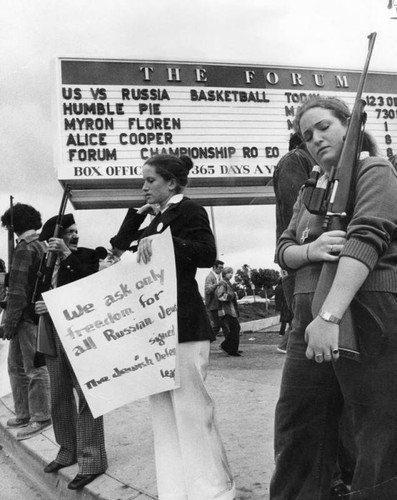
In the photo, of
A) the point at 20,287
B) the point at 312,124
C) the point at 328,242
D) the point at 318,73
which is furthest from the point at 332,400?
the point at 318,73

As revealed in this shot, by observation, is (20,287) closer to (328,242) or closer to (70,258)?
(70,258)

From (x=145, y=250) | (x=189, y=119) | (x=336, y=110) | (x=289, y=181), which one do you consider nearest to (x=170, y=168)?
(x=145, y=250)

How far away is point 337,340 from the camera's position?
5.24 ft

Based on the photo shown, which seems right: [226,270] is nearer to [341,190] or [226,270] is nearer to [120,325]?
[120,325]

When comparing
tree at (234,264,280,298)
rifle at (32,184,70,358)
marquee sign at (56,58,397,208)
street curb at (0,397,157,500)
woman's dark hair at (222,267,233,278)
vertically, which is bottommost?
tree at (234,264,280,298)

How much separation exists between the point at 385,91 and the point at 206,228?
5286 millimetres

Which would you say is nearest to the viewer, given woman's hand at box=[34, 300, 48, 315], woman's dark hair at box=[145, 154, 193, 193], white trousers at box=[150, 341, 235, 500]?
white trousers at box=[150, 341, 235, 500]

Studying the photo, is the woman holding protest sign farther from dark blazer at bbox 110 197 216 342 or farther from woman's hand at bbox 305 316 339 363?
woman's hand at bbox 305 316 339 363

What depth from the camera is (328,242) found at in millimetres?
1725

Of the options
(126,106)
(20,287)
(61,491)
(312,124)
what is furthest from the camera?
(126,106)

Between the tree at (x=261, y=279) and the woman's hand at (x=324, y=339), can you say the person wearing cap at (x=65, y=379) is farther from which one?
the tree at (x=261, y=279)

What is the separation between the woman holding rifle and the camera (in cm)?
161

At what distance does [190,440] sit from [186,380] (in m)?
0.26

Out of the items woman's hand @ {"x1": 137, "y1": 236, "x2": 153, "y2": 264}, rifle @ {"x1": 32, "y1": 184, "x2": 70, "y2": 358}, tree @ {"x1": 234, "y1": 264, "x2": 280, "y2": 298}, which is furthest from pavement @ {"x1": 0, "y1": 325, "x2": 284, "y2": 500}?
tree @ {"x1": 234, "y1": 264, "x2": 280, "y2": 298}
